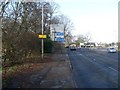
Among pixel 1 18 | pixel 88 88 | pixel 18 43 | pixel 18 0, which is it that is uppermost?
pixel 18 0

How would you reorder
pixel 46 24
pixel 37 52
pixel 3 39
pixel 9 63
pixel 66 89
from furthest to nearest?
pixel 46 24, pixel 37 52, pixel 9 63, pixel 3 39, pixel 66 89

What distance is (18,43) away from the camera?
959 inches

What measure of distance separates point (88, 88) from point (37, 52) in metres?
28.2

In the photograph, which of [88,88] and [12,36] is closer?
[88,88]

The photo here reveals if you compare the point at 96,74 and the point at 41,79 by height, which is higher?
the point at 41,79

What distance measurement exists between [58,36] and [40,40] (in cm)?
1549

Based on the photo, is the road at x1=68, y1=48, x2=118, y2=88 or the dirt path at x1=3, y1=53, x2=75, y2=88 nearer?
the dirt path at x1=3, y1=53, x2=75, y2=88

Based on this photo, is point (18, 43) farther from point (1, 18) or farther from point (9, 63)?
point (1, 18)

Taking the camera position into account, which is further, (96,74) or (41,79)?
(96,74)

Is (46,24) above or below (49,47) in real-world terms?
above

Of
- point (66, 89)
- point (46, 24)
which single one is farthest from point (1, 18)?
point (46, 24)

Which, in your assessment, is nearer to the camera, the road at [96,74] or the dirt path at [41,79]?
the dirt path at [41,79]

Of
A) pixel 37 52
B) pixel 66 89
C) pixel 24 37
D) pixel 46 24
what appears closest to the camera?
pixel 66 89

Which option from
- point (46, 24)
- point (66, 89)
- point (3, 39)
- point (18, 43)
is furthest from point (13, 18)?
point (46, 24)
